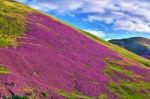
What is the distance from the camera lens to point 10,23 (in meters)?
79.7

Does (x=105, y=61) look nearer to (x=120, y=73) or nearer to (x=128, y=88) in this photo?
(x=120, y=73)

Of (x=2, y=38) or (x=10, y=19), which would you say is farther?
(x=10, y=19)

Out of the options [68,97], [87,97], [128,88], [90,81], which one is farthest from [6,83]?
[128,88]

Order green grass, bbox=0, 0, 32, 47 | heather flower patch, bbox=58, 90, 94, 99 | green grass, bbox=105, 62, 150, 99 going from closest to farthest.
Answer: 1. heather flower patch, bbox=58, 90, 94, 99
2. green grass, bbox=105, 62, 150, 99
3. green grass, bbox=0, 0, 32, 47

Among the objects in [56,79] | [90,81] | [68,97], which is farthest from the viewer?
[90,81]

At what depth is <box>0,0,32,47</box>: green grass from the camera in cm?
6656

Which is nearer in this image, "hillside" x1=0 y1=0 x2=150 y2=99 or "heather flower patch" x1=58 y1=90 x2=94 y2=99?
"hillside" x1=0 y1=0 x2=150 y2=99

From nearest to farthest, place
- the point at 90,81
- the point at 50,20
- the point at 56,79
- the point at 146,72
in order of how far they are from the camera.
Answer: the point at 56,79, the point at 90,81, the point at 146,72, the point at 50,20

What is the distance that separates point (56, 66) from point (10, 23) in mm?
22149

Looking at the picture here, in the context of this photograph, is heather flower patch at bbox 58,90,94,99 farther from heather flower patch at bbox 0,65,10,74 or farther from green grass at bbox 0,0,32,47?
green grass at bbox 0,0,32,47

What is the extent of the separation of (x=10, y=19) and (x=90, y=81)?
28.5m

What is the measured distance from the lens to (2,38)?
67.0 m

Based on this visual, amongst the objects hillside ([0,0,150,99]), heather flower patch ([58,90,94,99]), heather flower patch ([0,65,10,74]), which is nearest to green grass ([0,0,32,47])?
hillside ([0,0,150,99])

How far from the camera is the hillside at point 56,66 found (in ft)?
168
